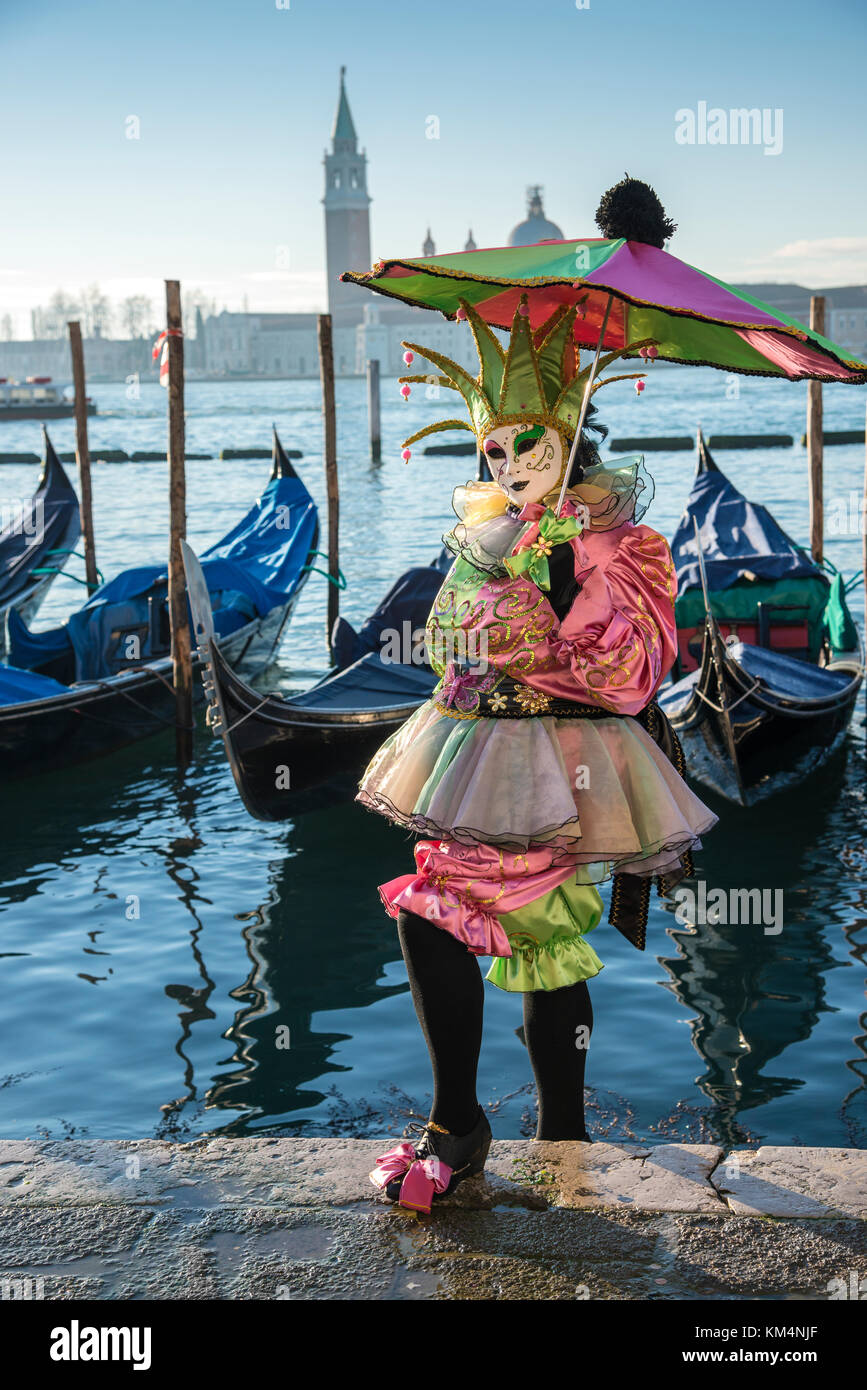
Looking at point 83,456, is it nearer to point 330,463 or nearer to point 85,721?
point 330,463

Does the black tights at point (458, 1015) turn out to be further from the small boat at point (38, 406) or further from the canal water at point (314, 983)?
the small boat at point (38, 406)

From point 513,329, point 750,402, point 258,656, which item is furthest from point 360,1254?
point 750,402

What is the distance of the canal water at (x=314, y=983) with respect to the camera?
3.24 metres

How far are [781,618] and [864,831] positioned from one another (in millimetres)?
1484

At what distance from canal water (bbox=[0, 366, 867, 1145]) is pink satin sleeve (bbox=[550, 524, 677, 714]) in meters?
1.48

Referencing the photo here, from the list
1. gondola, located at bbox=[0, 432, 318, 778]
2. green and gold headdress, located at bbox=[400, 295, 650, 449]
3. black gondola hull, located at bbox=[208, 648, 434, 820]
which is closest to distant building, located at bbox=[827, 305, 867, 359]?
gondola, located at bbox=[0, 432, 318, 778]

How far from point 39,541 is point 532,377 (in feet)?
25.0

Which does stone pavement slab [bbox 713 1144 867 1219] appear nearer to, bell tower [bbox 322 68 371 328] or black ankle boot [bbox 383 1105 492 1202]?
black ankle boot [bbox 383 1105 492 1202]

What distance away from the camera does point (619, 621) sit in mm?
1873

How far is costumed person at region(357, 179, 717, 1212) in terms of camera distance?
1.83 meters

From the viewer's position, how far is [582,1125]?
202cm

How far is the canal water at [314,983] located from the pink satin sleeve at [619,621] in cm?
148

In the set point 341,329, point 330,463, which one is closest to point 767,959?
point 330,463

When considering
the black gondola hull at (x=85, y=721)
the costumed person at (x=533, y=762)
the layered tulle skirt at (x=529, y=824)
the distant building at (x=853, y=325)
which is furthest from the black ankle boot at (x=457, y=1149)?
the distant building at (x=853, y=325)
